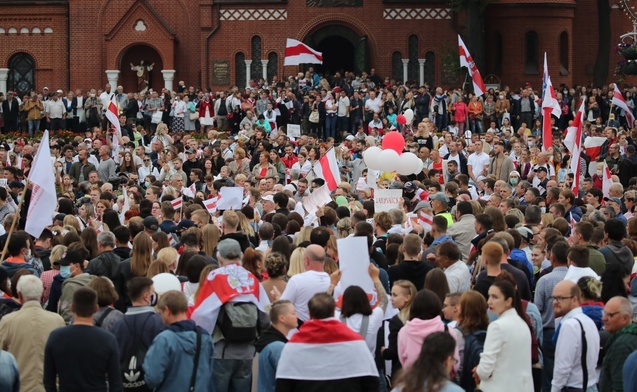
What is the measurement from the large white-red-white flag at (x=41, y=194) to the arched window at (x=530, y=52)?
36991mm

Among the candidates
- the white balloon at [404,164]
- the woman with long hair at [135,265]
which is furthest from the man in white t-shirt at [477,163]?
the woman with long hair at [135,265]

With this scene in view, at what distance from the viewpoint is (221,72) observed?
4947 centimetres

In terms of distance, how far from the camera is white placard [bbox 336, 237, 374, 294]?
11.0 metres

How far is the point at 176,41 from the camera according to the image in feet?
165

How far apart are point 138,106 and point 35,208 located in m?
27.5

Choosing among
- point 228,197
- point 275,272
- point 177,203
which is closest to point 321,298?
point 275,272

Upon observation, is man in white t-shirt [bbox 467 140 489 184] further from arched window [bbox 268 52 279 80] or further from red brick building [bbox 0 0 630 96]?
arched window [bbox 268 52 279 80]

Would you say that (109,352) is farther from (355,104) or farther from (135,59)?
(135,59)

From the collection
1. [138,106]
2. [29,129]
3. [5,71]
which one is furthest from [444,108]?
[5,71]

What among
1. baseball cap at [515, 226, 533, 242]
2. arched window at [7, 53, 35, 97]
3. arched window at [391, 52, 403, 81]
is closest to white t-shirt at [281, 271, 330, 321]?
baseball cap at [515, 226, 533, 242]

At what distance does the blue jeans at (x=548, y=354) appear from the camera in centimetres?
1199

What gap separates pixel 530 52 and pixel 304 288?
3958 centimetres

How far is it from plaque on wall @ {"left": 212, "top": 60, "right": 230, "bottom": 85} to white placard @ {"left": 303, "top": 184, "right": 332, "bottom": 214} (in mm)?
31598

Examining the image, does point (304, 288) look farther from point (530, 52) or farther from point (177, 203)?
point (530, 52)
